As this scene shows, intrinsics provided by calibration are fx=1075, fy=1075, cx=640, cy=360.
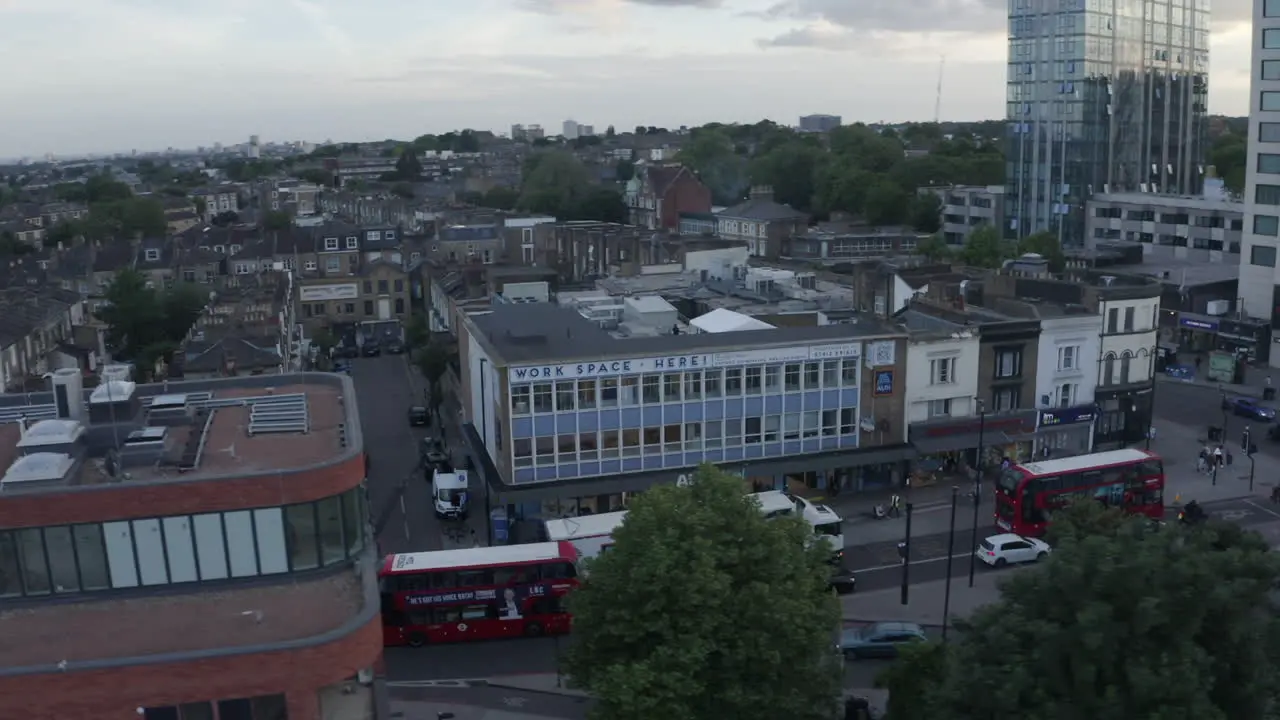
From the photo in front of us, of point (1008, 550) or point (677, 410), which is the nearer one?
point (1008, 550)

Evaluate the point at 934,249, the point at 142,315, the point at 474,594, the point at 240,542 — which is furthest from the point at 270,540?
the point at 934,249

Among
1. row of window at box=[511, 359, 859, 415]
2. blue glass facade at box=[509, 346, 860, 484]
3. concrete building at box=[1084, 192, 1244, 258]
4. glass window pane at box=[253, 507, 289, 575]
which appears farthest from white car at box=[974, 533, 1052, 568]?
concrete building at box=[1084, 192, 1244, 258]

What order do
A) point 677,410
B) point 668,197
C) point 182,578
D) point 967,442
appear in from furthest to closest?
point 668,197, point 967,442, point 677,410, point 182,578

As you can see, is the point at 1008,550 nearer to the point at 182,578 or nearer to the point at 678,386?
the point at 678,386

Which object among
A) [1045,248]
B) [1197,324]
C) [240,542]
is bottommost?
[1197,324]

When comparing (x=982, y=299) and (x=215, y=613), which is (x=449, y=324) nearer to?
(x=982, y=299)

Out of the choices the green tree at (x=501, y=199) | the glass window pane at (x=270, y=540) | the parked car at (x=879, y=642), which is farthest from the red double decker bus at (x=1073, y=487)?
the green tree at (x=501, y=199)
